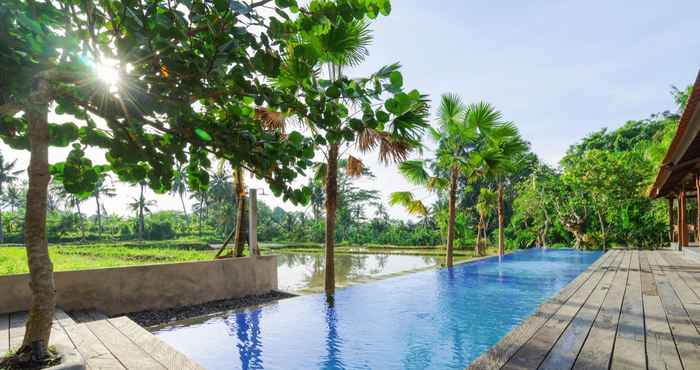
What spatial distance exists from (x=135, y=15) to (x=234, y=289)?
660 cm

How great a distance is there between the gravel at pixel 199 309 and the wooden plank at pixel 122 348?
5.65ft

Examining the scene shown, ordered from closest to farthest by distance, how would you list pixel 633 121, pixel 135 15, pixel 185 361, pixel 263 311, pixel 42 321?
pixel 135 15 → pixel 42 321 → pixel 185 361 → pixel 263 311 → pixel 633 121

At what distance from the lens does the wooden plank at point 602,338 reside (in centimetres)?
267

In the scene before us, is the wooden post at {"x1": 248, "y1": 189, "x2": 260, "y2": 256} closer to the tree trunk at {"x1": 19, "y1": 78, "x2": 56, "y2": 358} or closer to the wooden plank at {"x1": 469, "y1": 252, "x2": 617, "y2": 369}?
the wooden plank at {"x1": 469, "y1": 252, "x2": 617, "y2": 369}

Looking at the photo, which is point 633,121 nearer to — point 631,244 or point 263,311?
point 631,244

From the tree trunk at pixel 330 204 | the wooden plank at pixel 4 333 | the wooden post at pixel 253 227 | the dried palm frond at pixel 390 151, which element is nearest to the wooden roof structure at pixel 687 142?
the dried palm frond at pixel 390 151

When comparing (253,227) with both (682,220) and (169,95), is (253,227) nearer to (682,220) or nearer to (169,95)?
(169,95)

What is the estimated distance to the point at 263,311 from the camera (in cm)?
643

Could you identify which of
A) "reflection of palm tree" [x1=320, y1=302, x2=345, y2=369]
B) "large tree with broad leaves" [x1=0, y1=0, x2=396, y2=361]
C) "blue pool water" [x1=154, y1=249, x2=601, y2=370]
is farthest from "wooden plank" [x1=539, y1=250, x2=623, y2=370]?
"reflection of palm tree" [x1=320, y1=302, x2=345, y2=369]

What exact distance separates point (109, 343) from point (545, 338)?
3.67 meters

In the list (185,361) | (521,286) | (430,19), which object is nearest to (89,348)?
(185,361)

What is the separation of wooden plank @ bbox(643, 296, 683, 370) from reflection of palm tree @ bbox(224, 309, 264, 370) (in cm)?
354

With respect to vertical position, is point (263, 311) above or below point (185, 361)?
below

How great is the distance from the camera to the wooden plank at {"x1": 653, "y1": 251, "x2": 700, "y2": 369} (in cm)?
271
